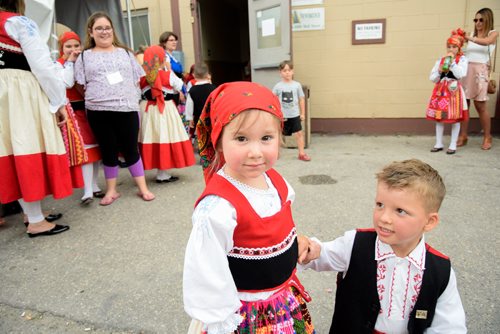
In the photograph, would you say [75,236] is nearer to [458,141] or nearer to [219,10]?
[458,141]

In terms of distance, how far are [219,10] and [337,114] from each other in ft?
13.6

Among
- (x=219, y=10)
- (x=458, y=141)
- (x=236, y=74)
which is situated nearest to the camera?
(x=458, y=141)

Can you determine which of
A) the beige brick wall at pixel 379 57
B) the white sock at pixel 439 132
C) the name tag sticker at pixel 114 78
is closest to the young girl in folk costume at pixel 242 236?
the name tag sticker at pixel 114 78

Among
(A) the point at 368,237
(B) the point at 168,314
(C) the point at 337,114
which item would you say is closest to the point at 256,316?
(A) the point at 368,237

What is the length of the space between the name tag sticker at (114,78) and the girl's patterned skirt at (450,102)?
433 centimetres

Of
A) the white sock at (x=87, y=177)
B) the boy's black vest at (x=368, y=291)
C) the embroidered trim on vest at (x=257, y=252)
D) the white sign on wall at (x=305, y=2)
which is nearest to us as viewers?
the embroidered trim on vest at (x=257, y=252)

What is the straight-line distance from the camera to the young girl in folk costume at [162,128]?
4.54m

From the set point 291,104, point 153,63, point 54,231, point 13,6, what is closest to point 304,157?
point 291,104

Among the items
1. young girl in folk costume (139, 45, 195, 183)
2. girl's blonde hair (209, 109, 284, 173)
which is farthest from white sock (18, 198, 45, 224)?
girl's blonde hair (209, 109, 284, 173)

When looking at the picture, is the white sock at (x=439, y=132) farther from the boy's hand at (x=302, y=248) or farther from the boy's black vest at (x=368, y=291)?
the boy's hand at (x=302, y=248)

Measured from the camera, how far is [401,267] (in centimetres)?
146

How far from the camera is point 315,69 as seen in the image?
729 cm

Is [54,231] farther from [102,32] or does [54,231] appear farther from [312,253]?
[312,253]

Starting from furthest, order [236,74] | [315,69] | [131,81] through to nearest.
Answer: [236,74] → [315,69] → [131,81]
